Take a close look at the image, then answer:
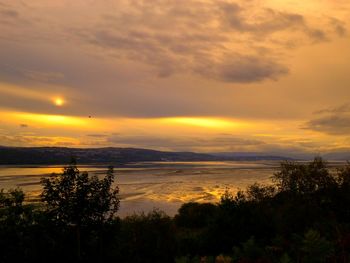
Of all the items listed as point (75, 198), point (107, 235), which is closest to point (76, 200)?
point (75, 198)

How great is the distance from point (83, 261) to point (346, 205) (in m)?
19.7

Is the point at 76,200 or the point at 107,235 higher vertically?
the point at 76,200

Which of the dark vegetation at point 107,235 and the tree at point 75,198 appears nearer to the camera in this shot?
the dark vegetation at point 107,235

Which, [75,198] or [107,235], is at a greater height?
[75,198]

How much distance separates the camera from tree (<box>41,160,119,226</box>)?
13102 mm

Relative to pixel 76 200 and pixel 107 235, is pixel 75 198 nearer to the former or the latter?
pixel 76 200

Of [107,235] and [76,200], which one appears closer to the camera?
[76,200]

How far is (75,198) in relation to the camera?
13.2 meters

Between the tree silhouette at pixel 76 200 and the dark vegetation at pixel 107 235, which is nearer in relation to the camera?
the dark vegetation at pixel 107 235

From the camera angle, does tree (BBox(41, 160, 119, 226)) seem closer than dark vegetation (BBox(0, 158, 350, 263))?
No

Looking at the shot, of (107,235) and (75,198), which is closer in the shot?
(75,198)

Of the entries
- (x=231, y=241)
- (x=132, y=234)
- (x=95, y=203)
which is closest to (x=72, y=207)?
(x=95, y=203)

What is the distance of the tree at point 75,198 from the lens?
13.1 meters

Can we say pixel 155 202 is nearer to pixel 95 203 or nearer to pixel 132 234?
pixel 132 234
